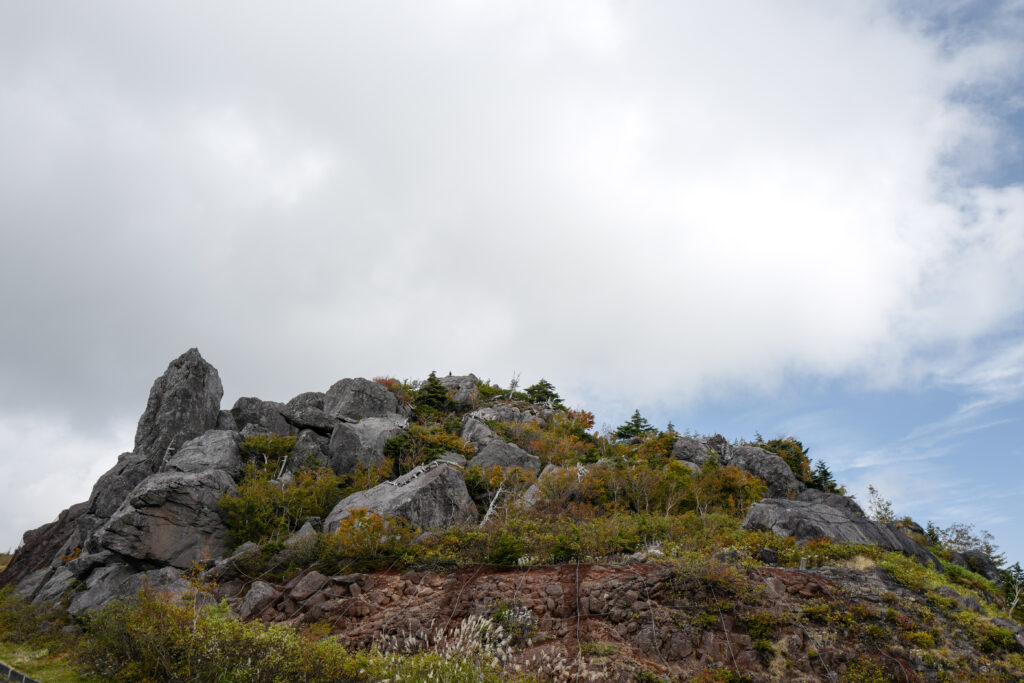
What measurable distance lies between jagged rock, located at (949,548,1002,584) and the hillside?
101 millimetres

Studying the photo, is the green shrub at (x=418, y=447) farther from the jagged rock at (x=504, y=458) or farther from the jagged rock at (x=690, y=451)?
the jagged rock at (x=690, y=451)

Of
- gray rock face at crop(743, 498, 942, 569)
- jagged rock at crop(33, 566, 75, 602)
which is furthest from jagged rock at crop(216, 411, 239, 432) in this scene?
gray rock face at crop(743, 498, 942, 569)

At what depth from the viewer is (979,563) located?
21875 mm

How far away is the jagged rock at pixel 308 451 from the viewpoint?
913 inches

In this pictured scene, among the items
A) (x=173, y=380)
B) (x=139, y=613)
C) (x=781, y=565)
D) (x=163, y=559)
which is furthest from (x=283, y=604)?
(x=173, y=380)

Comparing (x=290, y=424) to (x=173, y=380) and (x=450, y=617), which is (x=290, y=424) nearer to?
(x=173, y=380)

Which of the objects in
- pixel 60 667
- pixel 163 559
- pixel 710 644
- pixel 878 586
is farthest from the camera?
pixel 163 559

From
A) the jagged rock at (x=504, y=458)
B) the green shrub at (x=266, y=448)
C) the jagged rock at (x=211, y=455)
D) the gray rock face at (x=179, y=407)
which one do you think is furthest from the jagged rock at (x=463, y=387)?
the jagged rock at (x=211, y=455)

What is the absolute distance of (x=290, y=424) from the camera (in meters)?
→ 27.2

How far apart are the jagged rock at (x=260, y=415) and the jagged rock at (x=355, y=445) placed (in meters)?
3.01

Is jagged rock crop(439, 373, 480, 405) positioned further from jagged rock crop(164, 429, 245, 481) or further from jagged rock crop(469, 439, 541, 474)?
jagged rock crop(164, 429, 245, 481)

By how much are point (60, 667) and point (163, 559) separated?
4368 millimetres

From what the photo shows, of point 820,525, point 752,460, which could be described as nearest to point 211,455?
point 820,525

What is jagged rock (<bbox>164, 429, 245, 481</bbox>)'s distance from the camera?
21000 mm
